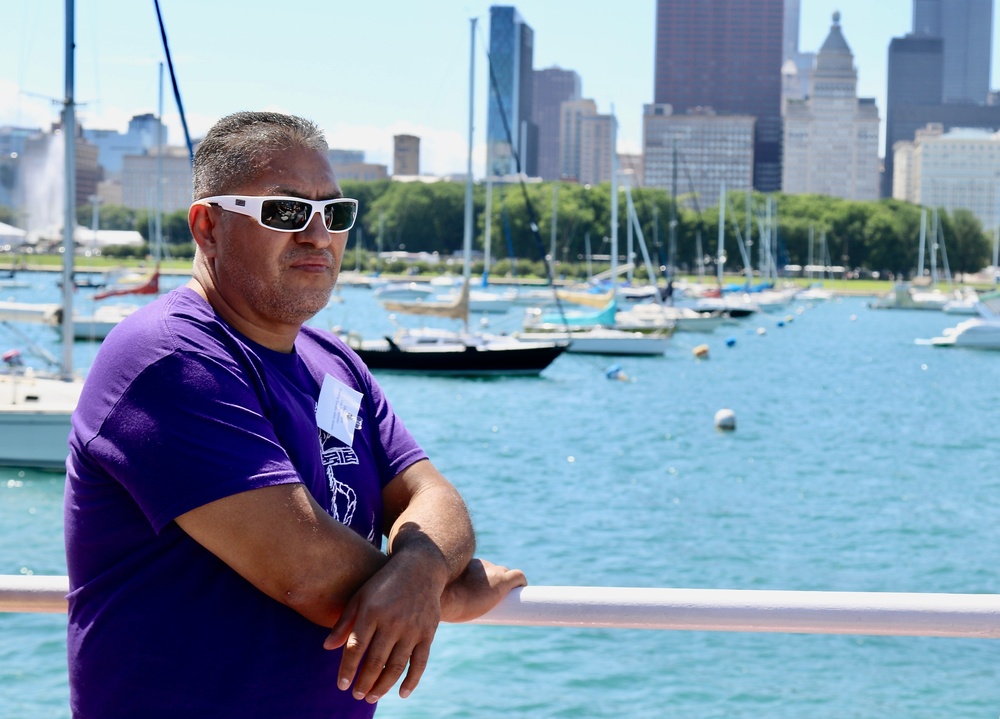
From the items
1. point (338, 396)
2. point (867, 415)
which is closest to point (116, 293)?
point (867, 415)

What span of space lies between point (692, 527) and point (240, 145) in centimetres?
1486

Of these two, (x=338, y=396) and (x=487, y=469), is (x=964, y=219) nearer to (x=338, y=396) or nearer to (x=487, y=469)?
(x=487, y=469)

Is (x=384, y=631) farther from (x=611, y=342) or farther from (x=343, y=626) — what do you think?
(x=611, y=342)

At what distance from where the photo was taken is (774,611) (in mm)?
2199

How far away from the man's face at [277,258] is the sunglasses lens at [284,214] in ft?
0.04

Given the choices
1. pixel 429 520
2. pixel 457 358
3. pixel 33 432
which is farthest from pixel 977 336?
pixel 429 520

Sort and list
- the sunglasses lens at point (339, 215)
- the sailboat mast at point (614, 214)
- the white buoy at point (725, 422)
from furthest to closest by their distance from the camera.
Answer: the sailboat mast at point (614, 214), the white buoy at point (725, 422), the sunglasses lens at point (339, 215)

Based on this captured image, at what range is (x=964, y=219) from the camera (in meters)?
131

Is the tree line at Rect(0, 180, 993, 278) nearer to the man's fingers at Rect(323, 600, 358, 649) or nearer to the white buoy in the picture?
the white buoy

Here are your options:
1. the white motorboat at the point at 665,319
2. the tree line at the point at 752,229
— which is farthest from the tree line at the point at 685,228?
the white motorboat at the point at 665,319

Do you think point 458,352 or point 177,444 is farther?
point 458,352

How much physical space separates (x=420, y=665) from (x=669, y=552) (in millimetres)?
13275

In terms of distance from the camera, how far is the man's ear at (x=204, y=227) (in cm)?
223

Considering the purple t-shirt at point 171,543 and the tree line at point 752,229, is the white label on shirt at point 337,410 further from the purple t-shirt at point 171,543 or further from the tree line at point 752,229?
the tree line at point 752,229
